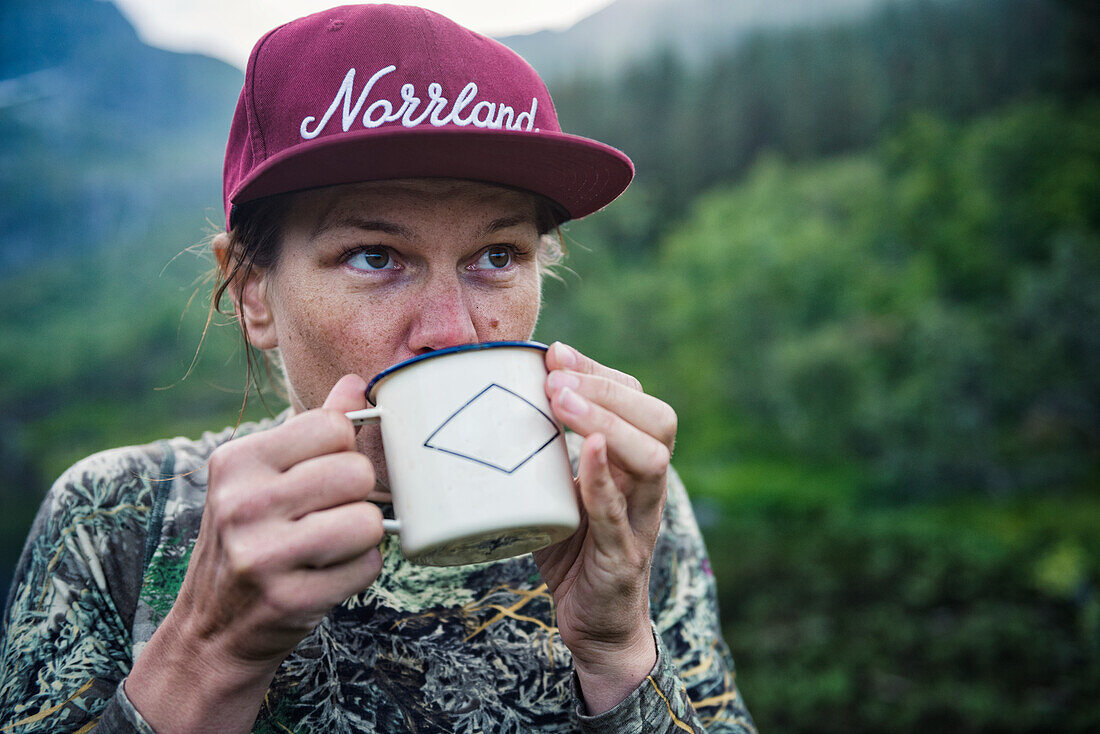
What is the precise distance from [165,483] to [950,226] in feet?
12.5

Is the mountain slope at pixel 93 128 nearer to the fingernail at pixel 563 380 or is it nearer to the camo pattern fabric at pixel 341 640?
the camo pattern fabric at pixel 341 640

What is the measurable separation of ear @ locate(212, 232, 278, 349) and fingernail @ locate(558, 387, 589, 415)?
822mm

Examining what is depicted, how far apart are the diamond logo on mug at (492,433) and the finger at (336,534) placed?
0.14 meters

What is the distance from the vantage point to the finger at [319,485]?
1.01 metres

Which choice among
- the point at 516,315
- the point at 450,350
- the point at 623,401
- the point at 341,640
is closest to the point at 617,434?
the point at 623,401

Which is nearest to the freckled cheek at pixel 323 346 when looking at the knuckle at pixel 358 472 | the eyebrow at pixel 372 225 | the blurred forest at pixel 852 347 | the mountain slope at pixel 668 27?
the eyebrow at pixel 372 225

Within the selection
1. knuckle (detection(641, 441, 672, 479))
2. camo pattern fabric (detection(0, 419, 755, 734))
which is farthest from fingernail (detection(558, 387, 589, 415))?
camo pattern fabric (detection(0, 419, 755, 734))

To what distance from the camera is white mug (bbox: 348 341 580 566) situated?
3.30 feet

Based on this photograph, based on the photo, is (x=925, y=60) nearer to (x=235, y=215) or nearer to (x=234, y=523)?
(x=235, y=215)

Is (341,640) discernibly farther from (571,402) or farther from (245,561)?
(571,402)

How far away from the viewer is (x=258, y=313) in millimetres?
1658

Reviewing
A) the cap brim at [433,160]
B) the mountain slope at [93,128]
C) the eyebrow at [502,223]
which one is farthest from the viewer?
the mountain slope at [93,128]

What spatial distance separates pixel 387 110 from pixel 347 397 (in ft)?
1.74

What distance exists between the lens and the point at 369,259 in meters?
1.42
